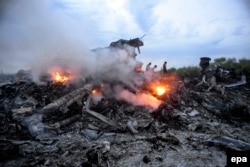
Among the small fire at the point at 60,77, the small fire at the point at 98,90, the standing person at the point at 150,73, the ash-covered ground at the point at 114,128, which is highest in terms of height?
the standing person at the point at 150,73

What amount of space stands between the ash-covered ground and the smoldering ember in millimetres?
29

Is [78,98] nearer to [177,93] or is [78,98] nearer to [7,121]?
[7,121]

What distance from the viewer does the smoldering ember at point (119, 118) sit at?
7.04 metres

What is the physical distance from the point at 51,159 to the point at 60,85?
6534 millimetres

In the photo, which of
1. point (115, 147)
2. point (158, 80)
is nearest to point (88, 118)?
point (115, 147)

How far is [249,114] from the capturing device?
11344 mm

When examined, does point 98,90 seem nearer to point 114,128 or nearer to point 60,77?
point 60,77

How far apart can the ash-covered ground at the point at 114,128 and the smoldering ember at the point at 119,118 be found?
3 cm

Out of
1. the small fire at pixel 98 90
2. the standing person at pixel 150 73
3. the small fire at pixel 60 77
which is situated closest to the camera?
the small fire at pixel 98 90

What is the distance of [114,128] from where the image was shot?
948cm

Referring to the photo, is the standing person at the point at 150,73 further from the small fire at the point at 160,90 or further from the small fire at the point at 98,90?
the small fire at the point at 98,90

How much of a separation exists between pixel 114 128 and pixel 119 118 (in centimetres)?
126

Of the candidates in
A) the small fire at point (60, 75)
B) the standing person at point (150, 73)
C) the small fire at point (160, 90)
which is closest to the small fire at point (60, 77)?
the small fire at point (60, 75)

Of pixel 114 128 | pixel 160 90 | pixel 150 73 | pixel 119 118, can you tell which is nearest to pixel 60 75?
pixel 119 118
